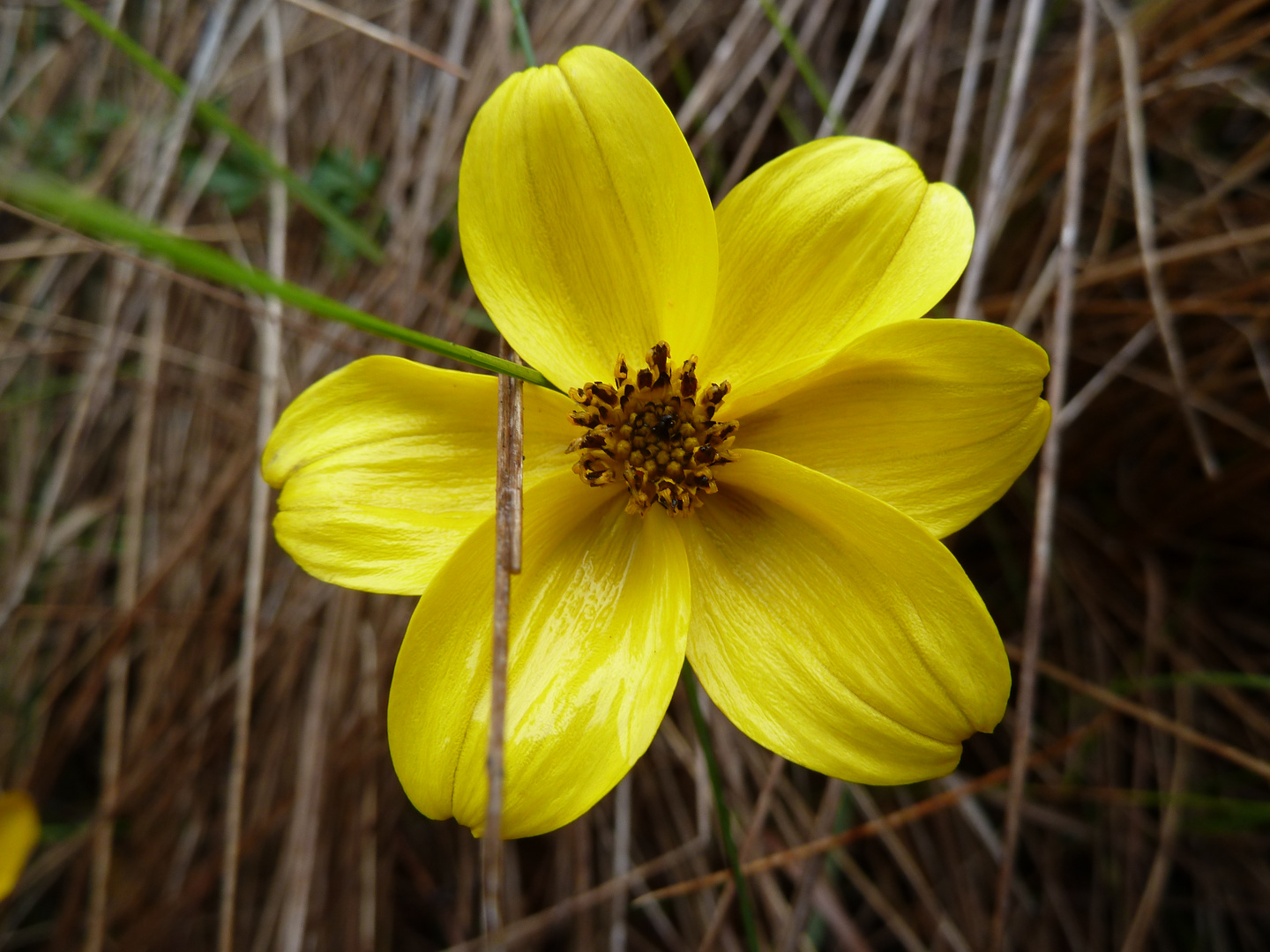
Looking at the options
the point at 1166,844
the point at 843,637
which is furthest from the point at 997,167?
the point at 1166,844

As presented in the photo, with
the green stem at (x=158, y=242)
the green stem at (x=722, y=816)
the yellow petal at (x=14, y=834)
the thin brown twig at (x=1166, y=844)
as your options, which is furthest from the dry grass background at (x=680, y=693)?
the green stem at (x=158, y=242)

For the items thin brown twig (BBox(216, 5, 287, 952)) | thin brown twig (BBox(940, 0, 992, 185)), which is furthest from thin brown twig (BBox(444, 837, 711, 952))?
thin brown twig (BBox(940, 0, 992, 185))

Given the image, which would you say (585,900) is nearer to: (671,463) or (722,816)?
(722,816)

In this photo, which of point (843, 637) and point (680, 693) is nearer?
point (843, 637)

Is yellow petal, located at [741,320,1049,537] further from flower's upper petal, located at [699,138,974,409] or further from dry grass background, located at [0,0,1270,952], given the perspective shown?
dry grass background, located at [0,0,1270,952]

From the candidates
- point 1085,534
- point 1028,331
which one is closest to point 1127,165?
point 1028,331

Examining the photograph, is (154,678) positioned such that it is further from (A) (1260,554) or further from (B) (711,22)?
(A) (1260,554)

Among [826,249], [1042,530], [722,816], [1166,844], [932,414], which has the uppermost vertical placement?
[826,249]

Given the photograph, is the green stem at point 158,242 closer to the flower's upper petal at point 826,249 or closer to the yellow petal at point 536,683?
the yellow petal at point 536,683
